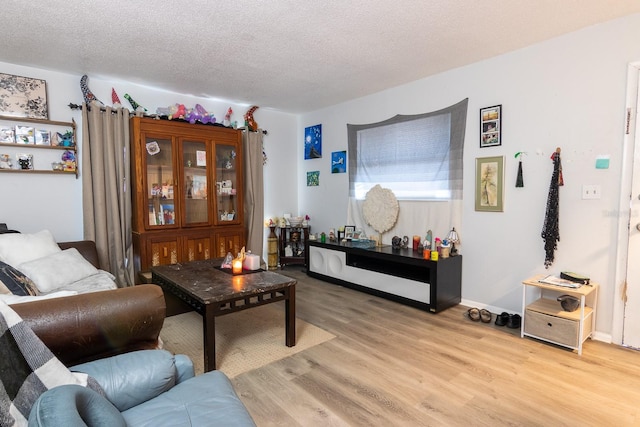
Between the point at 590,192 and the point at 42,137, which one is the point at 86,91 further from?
the point at 590,192

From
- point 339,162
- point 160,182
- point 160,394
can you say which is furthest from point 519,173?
point 160,182

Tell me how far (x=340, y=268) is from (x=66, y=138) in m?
3.23

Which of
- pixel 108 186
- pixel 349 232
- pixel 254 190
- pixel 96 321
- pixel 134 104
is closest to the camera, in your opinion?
pixel 96 321

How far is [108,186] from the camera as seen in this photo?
11.8ft

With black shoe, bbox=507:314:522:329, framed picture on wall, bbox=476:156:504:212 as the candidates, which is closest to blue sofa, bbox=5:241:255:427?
black shoe, bbox=507:314:522:329

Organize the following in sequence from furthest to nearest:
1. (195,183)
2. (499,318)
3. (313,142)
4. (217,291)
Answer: (313,142) < (195,183) < (499,318) < (217,291)

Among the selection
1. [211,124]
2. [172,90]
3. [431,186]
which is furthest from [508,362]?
[172,90]

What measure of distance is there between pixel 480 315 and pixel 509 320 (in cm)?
22

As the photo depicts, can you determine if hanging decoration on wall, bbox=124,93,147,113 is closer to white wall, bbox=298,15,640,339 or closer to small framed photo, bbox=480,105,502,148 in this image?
white wall, bbox=298,15,640,339

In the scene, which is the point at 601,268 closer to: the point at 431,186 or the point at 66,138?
the point at 431,186

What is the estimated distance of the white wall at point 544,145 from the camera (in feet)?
8.20

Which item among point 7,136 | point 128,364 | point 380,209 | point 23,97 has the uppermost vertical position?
point 23,97

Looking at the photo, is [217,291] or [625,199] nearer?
[217,291]

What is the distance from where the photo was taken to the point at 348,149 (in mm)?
4504
